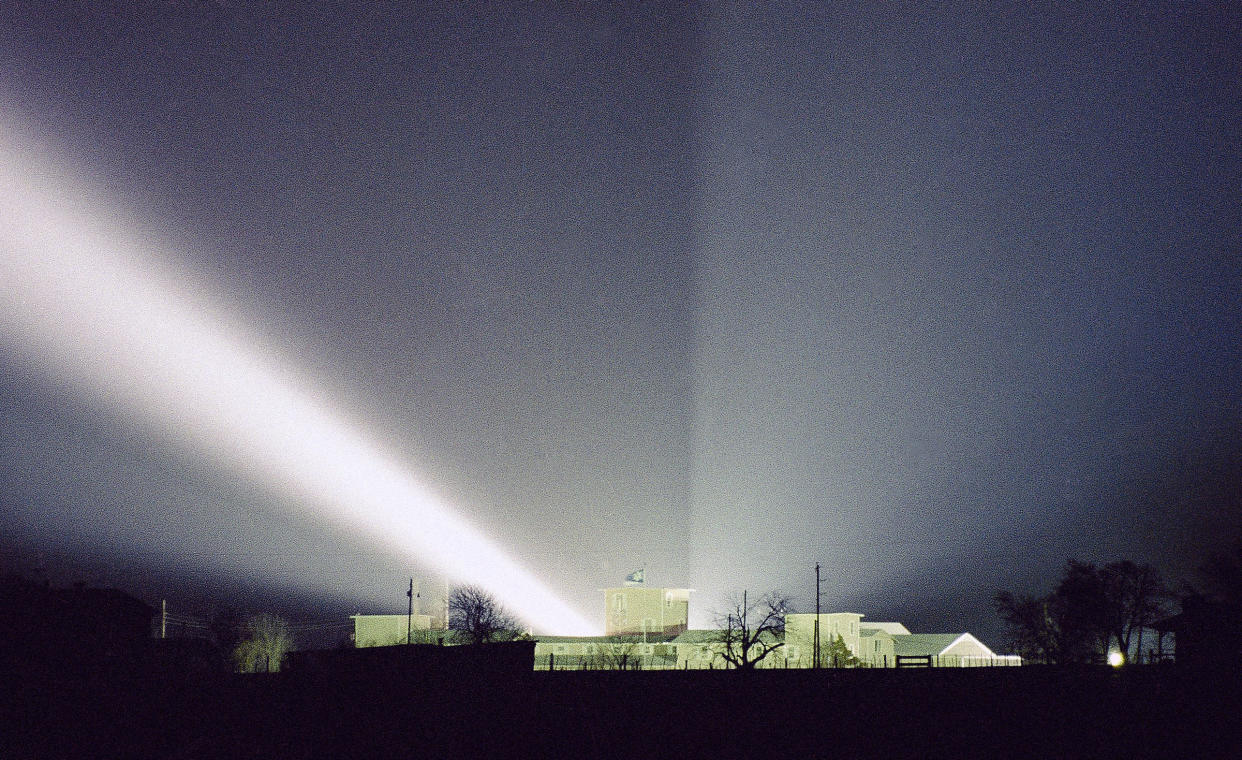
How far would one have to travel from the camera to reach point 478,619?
5681 cm

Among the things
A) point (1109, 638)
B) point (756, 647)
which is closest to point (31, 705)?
point (756, 647)

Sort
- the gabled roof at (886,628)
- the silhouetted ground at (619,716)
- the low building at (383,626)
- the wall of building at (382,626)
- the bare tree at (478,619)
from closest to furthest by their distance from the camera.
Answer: the silhouetted ground at (619,716), the bare tree at (478,619), the low building at (383,626), the wall of building at (382,626), the gabled roof at (886,628)

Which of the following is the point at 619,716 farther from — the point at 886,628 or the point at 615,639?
the point at 886,628

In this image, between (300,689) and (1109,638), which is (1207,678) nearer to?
(300,689)

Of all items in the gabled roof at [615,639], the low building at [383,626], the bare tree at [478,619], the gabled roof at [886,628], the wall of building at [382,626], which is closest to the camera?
the bare tree at [478,619]

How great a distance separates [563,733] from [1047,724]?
14.3m

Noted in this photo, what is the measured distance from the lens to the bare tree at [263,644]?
67.2 meters

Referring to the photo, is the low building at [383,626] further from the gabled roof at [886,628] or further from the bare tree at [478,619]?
the gabled roof at [886,628]

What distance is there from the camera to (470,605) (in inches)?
2308

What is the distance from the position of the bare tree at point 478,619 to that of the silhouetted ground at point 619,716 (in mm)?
24675

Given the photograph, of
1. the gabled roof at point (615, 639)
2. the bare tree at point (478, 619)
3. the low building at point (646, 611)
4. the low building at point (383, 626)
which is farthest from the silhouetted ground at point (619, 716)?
the low building at point (646, 611)

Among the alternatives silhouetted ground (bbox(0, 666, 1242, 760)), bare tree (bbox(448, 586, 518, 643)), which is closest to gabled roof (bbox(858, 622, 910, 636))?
bare tree (bbox(448, 586, 518, 643))

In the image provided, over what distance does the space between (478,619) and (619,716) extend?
2860cm

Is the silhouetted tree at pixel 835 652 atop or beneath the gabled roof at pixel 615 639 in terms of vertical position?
beneath
